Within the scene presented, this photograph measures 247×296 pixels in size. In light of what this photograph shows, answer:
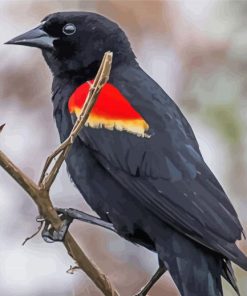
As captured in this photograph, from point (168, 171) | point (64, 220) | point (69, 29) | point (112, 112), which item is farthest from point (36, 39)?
point (64, 220)

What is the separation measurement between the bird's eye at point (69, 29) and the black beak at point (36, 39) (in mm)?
45

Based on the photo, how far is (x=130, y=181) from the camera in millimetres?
3604

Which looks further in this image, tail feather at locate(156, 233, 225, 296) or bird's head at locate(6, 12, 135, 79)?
bird's head at locate(6, 12, 135, 79)

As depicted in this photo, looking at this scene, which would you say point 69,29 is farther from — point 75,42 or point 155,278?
point 155,278

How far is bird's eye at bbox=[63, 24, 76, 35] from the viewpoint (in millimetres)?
3928

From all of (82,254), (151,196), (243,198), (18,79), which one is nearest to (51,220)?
(82,254)

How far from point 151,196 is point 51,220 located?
56 centimetres

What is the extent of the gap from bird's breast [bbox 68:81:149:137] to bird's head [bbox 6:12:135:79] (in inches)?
7.7

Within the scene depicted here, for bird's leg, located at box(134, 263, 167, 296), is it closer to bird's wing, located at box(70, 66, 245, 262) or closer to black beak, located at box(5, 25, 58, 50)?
bird's wing, located at box(70, 66, 245, 262)

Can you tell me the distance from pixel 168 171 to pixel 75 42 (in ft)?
2.11

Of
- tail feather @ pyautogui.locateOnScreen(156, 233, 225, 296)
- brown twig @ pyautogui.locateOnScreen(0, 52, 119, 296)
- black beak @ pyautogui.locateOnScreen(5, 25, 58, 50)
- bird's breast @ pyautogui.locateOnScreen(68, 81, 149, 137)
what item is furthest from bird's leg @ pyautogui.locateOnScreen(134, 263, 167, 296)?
black beak @ pyautogui.locateOnScreen(5, 25, 58, 50)

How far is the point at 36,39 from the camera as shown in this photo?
12.5 ft

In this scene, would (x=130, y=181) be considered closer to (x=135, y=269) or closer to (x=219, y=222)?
(x=219, y=222)

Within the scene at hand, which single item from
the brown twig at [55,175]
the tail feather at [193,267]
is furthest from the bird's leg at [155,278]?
the brown twig at [55,175]
